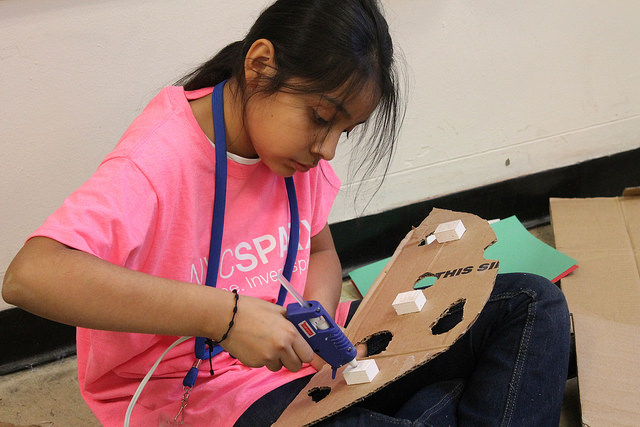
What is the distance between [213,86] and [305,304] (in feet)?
1.09

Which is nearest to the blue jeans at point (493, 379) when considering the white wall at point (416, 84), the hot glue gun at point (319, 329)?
the hot glue gun at point (319, 329)

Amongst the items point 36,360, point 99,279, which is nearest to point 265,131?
point 99,279

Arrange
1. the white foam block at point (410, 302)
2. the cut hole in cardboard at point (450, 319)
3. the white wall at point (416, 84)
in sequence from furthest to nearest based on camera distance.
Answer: the white wall at point (416, 84) < the cut hole in cardboard at point (450, 319) < the white foam block at point (410, 302)

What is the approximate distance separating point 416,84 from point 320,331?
89 centimetres

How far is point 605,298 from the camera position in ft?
3.93

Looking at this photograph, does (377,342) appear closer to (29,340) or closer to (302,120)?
(302,120)

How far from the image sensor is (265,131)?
75cm

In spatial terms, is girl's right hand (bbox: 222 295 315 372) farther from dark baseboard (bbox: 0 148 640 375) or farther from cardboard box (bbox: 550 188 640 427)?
dark baseboard (bbox: 0 148 640 375)

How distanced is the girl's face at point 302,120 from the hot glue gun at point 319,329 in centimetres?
17

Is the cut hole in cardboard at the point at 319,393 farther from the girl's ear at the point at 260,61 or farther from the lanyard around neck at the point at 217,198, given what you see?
the girl's ear at the point at 260,61

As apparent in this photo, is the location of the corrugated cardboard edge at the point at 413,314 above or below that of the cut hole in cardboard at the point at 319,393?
above

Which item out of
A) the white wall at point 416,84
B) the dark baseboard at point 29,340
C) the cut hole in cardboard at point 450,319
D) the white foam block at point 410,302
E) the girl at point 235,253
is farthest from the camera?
the dark baseboard at point 29,340

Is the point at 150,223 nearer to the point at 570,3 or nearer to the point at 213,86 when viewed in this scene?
the point at 213,86

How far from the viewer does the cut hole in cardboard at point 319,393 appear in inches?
28.9
